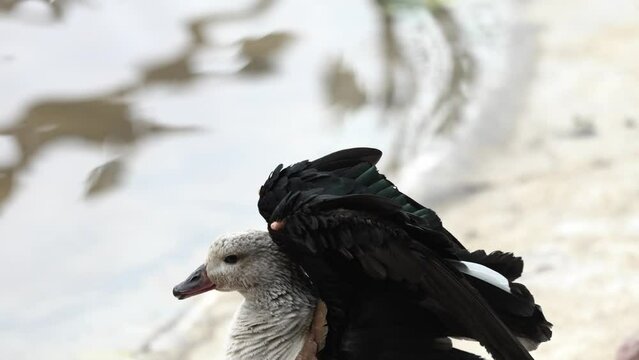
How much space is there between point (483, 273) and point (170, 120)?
2239 mm

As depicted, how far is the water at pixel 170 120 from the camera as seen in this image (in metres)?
2.79

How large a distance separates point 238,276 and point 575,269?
1.25 metres

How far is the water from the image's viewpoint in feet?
9.16

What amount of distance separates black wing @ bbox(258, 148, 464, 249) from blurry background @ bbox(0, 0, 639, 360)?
34.4 inches

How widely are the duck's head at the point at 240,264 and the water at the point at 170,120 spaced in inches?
35.0

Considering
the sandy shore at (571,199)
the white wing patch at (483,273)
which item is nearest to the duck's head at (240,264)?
the white wing patch at (483,273)

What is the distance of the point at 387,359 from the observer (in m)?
1.47

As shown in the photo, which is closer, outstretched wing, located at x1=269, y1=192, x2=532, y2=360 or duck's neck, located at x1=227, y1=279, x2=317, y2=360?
outstretched wing, located at x1=269, y1=192, x2=532, y2=360

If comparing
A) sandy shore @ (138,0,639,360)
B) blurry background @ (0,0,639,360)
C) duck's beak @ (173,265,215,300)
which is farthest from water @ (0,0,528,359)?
duck's beak @ (173,265,215,300)

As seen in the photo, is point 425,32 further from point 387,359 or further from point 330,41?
point 387,359

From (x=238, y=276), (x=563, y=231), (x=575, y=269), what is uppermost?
(x=563, y=231)

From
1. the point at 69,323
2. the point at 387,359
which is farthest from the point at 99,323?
the point at 387,359

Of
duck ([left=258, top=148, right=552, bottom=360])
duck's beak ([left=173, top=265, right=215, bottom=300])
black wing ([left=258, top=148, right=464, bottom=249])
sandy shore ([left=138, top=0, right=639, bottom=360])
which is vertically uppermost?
sandy shore ([left=138, top=0, right=639, bottom=360])

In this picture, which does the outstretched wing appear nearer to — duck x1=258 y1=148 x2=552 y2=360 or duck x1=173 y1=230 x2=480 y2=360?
duck x1=258 y1=148 x2=552 y2=360
